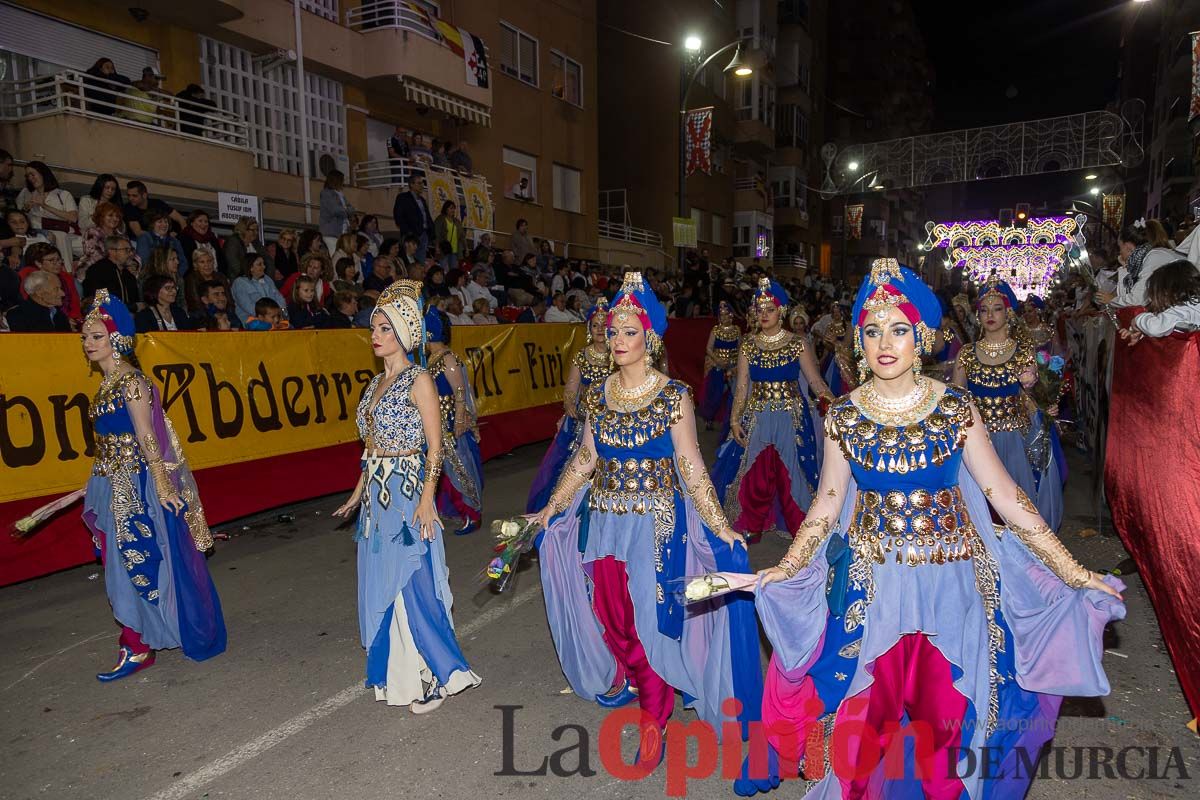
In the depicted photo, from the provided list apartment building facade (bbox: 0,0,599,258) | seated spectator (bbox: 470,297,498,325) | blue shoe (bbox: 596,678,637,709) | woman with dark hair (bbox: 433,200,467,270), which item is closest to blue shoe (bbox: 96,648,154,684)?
blue shoe (bbox: 596,678,637,709)

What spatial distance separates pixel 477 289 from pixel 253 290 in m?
4.41

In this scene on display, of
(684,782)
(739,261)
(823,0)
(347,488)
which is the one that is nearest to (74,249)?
(347,488)

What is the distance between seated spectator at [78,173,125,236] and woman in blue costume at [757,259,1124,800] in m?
9.53

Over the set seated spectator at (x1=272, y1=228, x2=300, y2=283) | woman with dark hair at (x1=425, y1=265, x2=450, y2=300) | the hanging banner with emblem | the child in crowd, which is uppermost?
the hanging banner with emblem

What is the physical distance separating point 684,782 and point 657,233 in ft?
86.6

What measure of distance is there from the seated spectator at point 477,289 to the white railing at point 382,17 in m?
7.16

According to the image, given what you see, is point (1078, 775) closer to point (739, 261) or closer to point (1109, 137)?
point (739, 261)

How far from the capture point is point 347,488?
8.66m

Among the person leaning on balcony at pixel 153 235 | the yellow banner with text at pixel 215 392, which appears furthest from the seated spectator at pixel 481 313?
the person leaning on balcony at pixel 153 235

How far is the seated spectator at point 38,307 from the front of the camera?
22.1ft

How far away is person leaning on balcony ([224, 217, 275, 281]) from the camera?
32.2 ft

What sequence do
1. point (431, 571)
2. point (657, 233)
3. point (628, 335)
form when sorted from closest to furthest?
point (628, 335) < point (431, 571) < point (657, 233)

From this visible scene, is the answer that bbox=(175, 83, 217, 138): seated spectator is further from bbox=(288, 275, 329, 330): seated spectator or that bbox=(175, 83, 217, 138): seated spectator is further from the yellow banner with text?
the yellow banner with text

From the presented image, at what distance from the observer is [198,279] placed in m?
8.91
